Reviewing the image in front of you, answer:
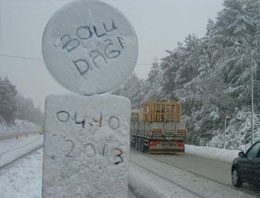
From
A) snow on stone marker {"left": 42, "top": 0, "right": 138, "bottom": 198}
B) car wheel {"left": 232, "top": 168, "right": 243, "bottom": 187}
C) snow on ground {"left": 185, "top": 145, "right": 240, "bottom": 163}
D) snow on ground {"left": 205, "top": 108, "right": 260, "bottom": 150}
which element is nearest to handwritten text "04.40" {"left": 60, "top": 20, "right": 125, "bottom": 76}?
snow on stone marker {"left": 42, "top": 0, "right": 138, "bottom": 198}

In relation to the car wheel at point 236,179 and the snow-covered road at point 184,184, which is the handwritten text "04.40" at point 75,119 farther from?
the car wheel at point 236,179

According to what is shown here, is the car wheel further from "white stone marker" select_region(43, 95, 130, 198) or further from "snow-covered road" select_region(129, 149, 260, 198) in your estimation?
"white stone marker" select_region(43, 95, 130, 198)

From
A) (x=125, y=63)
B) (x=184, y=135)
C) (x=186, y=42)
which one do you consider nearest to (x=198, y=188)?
(x=125, y=63)

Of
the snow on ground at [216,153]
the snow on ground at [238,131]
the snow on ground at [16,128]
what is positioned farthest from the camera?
the snow on ground at [16,128]

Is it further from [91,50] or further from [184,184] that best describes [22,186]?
[91,50]

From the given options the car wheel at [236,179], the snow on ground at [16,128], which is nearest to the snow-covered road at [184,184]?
the car wheel at [236,179]

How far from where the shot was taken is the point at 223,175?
15.3 meters

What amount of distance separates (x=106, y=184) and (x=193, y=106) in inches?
1816

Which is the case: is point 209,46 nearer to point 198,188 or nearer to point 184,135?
point 184,135

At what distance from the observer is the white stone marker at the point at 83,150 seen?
8.33 feet

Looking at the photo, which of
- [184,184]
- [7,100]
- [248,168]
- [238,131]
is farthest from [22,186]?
[7,100]

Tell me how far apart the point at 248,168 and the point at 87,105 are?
9.49 meters

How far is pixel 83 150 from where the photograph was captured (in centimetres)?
256

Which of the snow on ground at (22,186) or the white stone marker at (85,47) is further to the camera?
the snow on ground at (22,186)
